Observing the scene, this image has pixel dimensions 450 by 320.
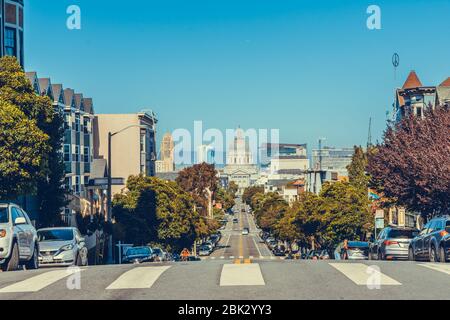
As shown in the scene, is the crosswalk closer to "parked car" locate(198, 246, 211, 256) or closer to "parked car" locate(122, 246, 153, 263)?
"parked car" locate(122, 246, 153, 263)

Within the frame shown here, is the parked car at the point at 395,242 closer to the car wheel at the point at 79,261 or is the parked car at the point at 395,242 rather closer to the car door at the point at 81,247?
the car door at the point at 81,247

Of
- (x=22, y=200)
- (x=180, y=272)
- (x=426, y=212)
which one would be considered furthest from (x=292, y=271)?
(x=22, y=200)

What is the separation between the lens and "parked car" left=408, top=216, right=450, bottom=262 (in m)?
23.0

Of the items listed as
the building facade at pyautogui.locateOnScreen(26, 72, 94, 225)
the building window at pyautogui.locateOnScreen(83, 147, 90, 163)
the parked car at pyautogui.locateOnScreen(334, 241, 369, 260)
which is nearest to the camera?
the parked car at pyautogui.locateOnScreen(334, 241, 369, 260)

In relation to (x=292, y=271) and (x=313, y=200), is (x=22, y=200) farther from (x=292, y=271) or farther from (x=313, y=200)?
(x=292, y=271)

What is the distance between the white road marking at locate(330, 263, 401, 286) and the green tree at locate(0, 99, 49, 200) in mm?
19382

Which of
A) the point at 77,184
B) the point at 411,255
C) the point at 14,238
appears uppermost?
the point at 77,184

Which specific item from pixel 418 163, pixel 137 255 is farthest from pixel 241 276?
pixel 137 255

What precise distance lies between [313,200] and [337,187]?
2376 millimetres

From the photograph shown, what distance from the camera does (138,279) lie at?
1317 cm

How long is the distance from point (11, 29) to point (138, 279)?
43.5 m

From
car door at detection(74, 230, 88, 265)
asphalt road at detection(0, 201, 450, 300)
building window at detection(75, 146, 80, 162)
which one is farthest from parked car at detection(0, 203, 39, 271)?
building window at detection(75, 146, 80, 162)

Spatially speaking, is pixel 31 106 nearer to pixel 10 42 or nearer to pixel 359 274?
pixel 10 42

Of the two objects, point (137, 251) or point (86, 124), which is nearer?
point (137, 251)
